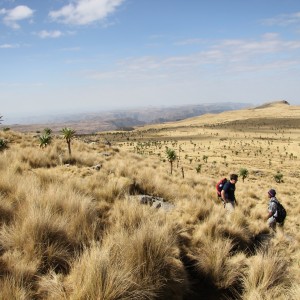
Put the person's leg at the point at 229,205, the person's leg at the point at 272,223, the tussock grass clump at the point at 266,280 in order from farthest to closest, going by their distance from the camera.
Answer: the person's leg at the point at 229,205, the person's leg at the point at 272,223, the tussock grass clump at the point at 266,280

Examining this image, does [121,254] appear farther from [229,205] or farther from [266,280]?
[229,205]

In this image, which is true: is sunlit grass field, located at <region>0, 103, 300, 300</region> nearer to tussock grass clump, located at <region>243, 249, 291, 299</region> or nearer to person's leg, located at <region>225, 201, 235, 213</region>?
tussock grass clump, located at <region>243, 249, 291, 299</region>

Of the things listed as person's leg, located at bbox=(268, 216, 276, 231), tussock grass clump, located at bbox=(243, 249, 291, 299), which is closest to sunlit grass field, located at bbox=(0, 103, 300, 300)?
tussock grass clump, located at bbox=(243, 249, 291, 299)

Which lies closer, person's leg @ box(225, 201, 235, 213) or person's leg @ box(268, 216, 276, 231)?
person's leg @ box(268, 216, 276, 231)

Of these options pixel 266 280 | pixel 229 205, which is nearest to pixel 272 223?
pixel 229 205

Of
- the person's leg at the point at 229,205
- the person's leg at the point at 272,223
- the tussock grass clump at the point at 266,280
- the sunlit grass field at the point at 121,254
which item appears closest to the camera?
the sunlit grass field at the point at 121,254

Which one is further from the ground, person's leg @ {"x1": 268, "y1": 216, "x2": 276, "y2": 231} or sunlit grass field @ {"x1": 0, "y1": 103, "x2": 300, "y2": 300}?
sunlit grass field @ {"x1": 0, "y1": 103, "x2": 300, "y2": 300}

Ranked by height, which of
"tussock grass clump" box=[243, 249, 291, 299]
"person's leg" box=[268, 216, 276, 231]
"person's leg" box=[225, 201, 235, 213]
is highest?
"tussock grass clump" box=[243, 249, 291, 299]

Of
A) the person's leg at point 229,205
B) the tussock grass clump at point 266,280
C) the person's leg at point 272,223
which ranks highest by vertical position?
the tussock grass clump at point 266,280

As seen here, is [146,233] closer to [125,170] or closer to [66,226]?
[66,226]

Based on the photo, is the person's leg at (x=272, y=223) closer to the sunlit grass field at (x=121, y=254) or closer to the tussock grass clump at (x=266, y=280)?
the sunlit grass field at (x=121, y=254)

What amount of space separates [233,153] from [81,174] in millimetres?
64443

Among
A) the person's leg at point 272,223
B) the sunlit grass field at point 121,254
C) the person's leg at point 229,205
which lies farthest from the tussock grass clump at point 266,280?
the person's leg at point 229,205

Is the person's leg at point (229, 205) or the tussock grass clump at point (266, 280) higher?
the tussock grass clump at point (266, 280)
